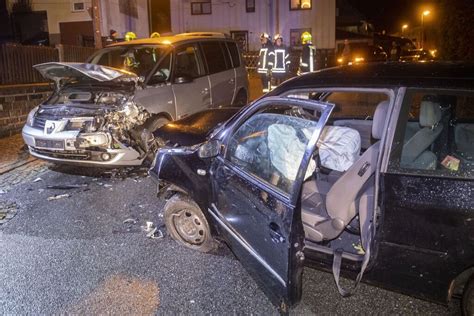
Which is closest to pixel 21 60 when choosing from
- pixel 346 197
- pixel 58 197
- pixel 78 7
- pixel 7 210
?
pixel 58 197

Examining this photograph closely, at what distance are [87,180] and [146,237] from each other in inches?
95.5

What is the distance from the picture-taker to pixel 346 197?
3.05 meters

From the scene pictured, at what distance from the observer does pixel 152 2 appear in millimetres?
29672

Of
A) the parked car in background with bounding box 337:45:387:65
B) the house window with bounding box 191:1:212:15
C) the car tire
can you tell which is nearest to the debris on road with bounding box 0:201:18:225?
the car tire

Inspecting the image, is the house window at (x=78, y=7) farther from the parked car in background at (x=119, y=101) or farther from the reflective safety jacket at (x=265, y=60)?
the parked car in background at (x=119, y=101)

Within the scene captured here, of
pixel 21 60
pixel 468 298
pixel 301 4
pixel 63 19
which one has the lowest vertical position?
pixel 468 298

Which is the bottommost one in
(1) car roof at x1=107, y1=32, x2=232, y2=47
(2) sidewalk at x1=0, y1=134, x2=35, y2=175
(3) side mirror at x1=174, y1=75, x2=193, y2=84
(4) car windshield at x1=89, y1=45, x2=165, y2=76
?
(2) sidewalk at x1=0, y1=134, x2=35, y2=175

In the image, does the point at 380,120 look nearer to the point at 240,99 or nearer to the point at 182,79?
the point at 182,79

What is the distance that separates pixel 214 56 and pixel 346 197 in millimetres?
5885

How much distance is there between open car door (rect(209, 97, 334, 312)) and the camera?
8.53 ft

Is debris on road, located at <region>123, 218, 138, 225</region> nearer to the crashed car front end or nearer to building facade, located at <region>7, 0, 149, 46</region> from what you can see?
the crashed car front end

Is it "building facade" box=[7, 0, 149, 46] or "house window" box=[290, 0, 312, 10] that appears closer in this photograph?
"building facade" box=[7, 0, 149, 46]

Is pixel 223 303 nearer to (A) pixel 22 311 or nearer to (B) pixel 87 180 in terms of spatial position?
(A) pixel 22 311

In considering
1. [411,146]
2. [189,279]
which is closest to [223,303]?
[189,279]
